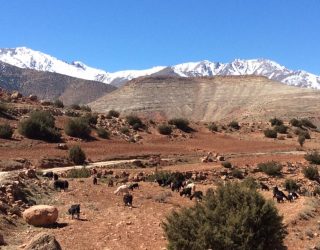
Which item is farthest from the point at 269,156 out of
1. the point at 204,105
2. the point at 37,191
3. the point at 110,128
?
the point at 204,105

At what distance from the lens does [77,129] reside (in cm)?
5044

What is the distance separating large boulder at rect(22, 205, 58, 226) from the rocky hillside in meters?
102

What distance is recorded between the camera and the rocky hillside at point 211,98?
426ft

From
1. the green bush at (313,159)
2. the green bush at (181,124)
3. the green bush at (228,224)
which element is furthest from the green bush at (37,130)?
the green bush at (228,224)

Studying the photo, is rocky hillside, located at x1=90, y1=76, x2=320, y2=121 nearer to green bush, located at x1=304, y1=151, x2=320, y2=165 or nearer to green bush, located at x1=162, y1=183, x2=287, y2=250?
green bush, located at x1=304, y1=151, x2=320, y2=165

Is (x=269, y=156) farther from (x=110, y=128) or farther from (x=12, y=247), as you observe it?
(x=12, y=247)

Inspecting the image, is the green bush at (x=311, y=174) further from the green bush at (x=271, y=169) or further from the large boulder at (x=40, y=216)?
the large boulder at (x=40, y=216)

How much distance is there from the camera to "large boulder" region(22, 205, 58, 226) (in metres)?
16.8

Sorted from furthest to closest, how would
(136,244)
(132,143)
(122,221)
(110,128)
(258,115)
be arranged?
1. (258,115)
2. (110,128)
3. (132,143)
4. (122,221)
5. (136,244)

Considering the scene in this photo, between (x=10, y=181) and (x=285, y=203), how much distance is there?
12.1m

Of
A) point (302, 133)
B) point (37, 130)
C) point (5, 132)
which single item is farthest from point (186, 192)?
point (302, 133)

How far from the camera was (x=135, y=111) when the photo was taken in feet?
458

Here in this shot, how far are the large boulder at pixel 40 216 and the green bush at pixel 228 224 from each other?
178 inches

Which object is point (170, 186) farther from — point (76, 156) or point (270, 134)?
point (270, 134)
